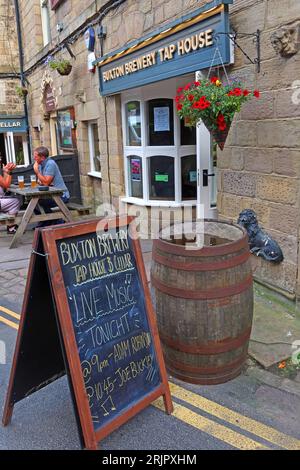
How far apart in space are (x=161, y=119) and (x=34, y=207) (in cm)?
241

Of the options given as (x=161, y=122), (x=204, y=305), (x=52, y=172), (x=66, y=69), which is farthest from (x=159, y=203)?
(x=66, y=69)

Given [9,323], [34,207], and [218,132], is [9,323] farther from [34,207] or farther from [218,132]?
[34,207]

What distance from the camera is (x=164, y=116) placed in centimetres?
638

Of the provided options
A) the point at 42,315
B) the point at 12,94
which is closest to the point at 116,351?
the point at 42,315

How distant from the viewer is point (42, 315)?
2605 millimetres

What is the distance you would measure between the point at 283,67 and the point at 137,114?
331 cm

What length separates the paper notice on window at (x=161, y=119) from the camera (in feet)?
20.8

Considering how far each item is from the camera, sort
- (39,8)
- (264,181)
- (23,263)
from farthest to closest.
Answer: (39,8), (23,263), (264,181)

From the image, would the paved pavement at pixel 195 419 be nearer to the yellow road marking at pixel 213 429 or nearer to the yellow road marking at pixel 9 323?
the yellow road marking at pixel 213 429

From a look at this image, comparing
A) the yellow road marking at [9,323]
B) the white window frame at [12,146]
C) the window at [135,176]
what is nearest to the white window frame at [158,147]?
the window at [135,176]

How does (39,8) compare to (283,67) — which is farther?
(39,8)

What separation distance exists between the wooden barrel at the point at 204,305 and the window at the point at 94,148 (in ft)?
20.6

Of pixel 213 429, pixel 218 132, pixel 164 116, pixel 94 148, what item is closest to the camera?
pixel 213 429

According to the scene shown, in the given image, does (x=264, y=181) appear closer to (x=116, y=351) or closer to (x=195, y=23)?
(x=195, y=23)
